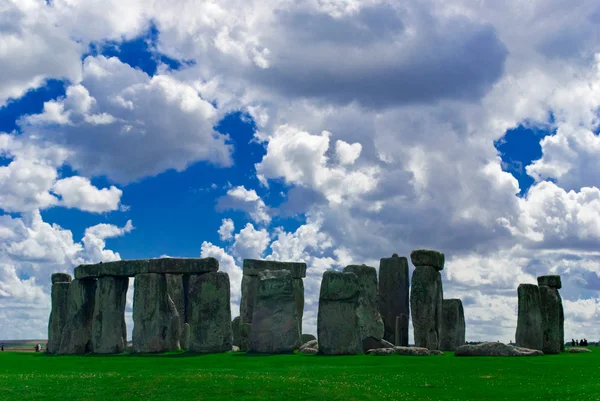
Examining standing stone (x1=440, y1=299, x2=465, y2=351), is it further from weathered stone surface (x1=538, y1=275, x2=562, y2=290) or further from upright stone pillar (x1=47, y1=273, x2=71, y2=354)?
upright stone pillar (x1=47, y1=273, x2=71, y2=354)

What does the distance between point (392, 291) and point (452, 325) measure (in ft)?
10.0

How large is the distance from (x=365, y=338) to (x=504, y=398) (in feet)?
47.4

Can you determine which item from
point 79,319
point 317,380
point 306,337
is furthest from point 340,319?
point 79,319

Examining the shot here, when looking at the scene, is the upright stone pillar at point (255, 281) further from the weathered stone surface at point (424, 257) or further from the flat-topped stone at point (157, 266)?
the weathered stone surface at point (424, 257)

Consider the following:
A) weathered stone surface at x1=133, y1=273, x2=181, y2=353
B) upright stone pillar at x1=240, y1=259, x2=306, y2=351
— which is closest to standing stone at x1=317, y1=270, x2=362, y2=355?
weathered stone surface at x1=133, y1=273, x2=181, y2=353

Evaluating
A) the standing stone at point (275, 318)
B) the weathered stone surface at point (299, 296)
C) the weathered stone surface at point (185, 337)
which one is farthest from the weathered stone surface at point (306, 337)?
the standing stone at point (275, 318)

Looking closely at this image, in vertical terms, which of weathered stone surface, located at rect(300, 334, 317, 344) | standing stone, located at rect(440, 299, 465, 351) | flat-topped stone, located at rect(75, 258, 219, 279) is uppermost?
flat-topped stone, located at rect(75, 258, 219, 279)

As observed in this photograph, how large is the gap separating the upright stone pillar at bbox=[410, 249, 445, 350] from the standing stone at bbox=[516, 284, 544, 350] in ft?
11.0

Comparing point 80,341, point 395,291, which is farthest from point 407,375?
point 80,341

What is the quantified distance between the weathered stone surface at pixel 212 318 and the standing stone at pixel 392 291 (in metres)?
7.33

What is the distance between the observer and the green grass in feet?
56.5

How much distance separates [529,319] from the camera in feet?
101

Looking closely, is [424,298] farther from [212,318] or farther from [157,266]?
[157,266]

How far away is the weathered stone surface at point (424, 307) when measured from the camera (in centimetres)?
3219
